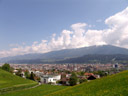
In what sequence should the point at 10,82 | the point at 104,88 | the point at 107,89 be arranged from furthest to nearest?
1. the point at 10,82
2. the point at 104,88
3. the point at 107,89

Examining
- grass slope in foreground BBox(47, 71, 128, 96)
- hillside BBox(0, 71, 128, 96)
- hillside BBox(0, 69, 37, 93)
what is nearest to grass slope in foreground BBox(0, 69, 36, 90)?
hillside BBox(0, 69, 37, 93)

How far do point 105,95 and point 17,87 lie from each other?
36.0 meters

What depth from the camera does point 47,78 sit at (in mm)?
105562

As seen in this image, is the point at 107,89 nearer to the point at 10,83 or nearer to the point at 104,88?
the point at 104,88

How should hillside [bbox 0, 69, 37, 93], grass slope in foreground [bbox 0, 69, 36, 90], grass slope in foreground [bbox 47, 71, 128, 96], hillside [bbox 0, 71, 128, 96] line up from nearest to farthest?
grass slope in foreground [bbox 47, 71, 128, 96], hillside [bbox 0, 71, 128, 96], hillside [bbox 0, 69, 37, 93], grass slope in foreground [bbox 0, 69, 36, 90]

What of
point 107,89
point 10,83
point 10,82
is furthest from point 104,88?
point 10,82

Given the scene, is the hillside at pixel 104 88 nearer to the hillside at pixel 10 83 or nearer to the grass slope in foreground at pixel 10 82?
the hillside at pixel 10 83

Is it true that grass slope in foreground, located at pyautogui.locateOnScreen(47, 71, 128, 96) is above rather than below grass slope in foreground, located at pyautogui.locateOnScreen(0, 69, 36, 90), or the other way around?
above

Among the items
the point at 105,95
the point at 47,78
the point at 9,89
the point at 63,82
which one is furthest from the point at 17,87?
the point at 47,78

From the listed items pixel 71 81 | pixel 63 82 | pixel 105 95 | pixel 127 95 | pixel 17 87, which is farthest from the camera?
pixel 63 82

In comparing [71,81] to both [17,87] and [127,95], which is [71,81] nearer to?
[17,87]

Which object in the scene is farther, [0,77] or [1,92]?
[0,77]

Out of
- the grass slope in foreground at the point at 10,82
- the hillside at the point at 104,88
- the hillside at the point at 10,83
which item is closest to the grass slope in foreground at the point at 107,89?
the hillside at the point at 104,88

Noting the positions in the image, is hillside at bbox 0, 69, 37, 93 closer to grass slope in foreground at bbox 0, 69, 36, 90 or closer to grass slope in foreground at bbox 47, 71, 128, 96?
grass slope in foreground at bbox 0, 69, 36, 90
